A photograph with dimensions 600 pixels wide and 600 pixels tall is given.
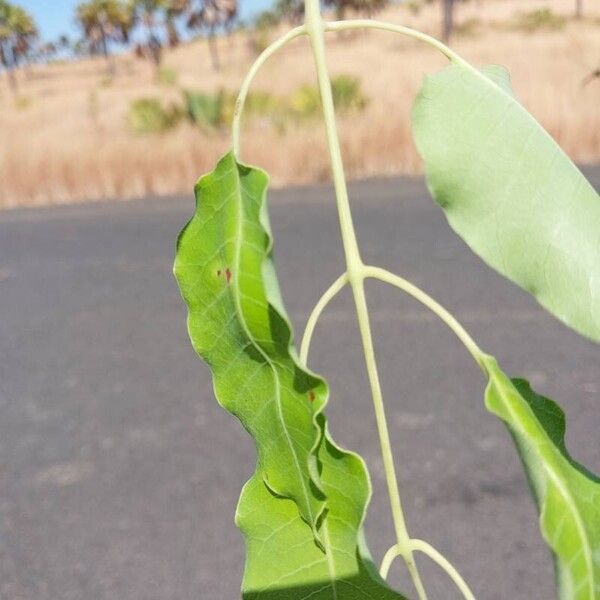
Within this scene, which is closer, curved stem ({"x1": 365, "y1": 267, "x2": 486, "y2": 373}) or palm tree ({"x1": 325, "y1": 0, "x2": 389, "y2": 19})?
curved stem ({"x1": 365, "y1": 267, "x2": 486, "y2": 373})

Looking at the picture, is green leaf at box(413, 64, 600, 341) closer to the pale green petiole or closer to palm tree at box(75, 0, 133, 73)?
the pale green petiole

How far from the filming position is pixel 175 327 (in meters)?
2.82

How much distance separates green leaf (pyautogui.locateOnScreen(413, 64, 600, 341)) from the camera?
0.64 feet

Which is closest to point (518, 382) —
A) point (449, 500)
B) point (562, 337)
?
point (449, 500)

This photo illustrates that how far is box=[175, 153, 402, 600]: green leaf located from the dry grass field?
2716mm

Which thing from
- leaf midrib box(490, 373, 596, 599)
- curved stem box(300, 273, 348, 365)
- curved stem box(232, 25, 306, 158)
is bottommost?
leaf midrib box(490, 373, 596, 599)

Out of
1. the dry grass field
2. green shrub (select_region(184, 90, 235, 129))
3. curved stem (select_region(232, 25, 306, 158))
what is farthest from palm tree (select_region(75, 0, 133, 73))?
green shrub (select_region(184, 90, 235, 129))

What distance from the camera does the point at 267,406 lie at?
18 centimetres

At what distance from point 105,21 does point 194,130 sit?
211 inches

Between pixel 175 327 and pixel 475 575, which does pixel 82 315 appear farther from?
pixel 475 575

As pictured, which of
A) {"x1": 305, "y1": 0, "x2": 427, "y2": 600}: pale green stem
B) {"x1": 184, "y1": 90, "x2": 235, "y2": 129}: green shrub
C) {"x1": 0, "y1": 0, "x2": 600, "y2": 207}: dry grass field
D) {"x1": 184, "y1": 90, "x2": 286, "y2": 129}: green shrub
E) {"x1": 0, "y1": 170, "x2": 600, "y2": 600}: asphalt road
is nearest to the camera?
{"x1": 305, "y1": 0, "x2": 427, "y2": 600}: pale green stem

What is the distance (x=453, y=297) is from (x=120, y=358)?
3.61 feet

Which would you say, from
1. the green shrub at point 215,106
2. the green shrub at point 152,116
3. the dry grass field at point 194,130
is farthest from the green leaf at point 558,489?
the green shrub at point 152,116

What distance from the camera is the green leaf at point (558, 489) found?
0.56 feet
